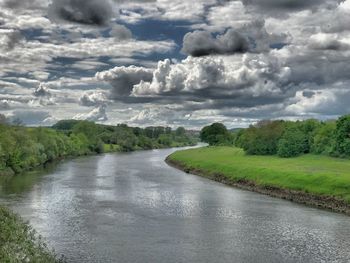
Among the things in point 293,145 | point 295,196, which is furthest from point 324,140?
point 295,196

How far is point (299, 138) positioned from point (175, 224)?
76188 mm

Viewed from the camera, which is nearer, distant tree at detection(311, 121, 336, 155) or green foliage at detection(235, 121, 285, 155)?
distant tree at detection(311, 121, 336, 155)

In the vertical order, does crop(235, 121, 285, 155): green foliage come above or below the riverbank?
above

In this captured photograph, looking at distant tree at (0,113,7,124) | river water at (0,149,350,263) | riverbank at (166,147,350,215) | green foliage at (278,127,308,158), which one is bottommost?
river water at (0,149,350,263)

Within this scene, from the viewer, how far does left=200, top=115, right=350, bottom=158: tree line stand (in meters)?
102

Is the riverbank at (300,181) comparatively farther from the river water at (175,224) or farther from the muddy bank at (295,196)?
the river water at (175,224)

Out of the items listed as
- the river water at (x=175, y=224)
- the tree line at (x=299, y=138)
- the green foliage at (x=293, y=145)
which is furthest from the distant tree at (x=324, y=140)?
the river water at (x=175, y=224)

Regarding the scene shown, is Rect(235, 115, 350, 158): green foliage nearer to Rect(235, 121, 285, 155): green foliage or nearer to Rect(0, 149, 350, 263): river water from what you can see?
Rect(235, 121, 285, 155): green foliage

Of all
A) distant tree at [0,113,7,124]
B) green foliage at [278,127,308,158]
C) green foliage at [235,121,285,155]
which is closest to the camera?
green foliage at [278,127,308,158]

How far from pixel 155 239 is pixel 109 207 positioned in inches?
698

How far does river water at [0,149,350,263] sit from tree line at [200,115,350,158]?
37.6m

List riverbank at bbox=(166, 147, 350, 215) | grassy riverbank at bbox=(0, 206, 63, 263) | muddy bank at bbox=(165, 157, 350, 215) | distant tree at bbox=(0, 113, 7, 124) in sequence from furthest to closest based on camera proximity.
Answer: distant tree at bbox=(0, 113, 7, 124) → riverbank at bbox=(166, 147, 350, 215) → muddy bank at bbox=(165, 157, 350, 215) → grassy riverbank at bbox=(0, 206, 63, 263)

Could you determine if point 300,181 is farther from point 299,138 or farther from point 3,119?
point 3,119

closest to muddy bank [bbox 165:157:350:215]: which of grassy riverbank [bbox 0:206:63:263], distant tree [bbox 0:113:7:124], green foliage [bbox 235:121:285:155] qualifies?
green foliage [bbox 235:121:285:155]
